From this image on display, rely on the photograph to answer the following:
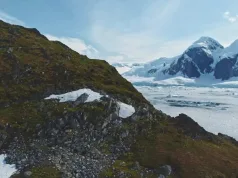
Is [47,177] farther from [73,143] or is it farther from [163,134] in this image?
[163,134]

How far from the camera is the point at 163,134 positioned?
51.4 meters

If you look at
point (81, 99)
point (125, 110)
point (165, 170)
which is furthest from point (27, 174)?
point (125, 110)

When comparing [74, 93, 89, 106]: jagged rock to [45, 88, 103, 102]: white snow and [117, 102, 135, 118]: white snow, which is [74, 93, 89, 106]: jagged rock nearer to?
[45, 88, 103, 102]: white snow

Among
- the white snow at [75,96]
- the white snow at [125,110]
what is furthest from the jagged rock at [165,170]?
the white snow at [75,96]

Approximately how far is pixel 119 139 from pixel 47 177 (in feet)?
41.4

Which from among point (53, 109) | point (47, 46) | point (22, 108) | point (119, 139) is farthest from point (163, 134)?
point (47, 46)

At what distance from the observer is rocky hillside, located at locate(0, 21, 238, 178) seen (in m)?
42.6

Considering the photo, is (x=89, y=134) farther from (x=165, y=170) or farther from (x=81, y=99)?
(x=165, y=170)

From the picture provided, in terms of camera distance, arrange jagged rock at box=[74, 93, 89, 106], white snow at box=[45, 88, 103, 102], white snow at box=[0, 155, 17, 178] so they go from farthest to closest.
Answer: white snow at box=[45, 88, 103, 102] < jagged rock at box=[74, 93, 89, 106] < white snow at box=[0, 155, 17, 178]

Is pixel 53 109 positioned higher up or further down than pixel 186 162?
higher up

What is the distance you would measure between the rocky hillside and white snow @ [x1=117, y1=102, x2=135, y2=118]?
0.11 meters

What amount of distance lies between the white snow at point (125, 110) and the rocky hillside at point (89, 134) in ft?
0.35

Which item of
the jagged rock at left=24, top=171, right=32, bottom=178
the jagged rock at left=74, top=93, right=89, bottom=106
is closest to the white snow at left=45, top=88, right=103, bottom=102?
the jagged rock at left=74, top=93, right=89, bottom=106

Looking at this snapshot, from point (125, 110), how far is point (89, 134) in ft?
27.5
